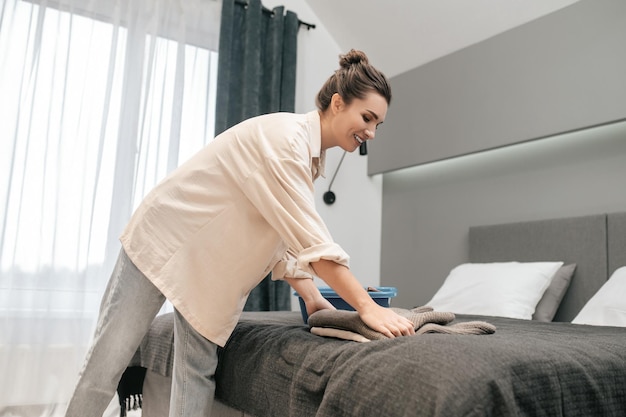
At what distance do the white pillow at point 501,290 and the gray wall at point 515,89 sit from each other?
76cm

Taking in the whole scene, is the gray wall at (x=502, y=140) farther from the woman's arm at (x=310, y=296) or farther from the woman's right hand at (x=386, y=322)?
the woman's right hand at (x=386, y=322)

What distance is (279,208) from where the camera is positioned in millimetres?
1418

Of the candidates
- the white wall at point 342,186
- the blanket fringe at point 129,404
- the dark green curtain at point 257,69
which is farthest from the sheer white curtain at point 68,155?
the blanket fringe at point 129,404

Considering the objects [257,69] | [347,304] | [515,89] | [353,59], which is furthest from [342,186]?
[353,59]

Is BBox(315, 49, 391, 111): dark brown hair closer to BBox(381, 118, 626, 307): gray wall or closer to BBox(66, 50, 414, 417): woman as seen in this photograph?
BBox(66, 50, 414, 417): woman

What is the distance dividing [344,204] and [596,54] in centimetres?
200

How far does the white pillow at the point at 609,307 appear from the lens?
2275 mm

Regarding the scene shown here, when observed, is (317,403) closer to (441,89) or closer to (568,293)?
(568,293)

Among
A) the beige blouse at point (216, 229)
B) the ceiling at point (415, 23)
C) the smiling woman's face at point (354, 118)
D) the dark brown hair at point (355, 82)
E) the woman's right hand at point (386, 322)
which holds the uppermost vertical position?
the ceiling at point (415, 23)

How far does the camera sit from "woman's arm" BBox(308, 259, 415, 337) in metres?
1.30

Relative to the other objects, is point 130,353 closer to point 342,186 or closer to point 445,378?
point 445,378

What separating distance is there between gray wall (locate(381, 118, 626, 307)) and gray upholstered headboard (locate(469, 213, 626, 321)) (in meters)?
0.10

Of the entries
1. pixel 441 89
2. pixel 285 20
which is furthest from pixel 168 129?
pixel 441 89

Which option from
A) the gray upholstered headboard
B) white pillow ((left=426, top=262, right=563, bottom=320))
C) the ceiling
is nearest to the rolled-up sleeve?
white pillow ((left=426, top=262, right=563, bottom=320))
